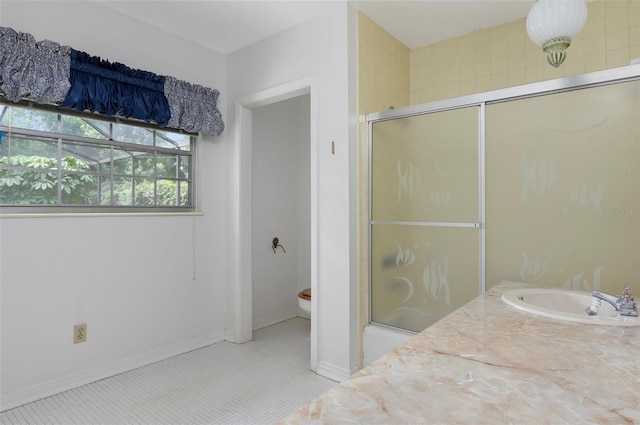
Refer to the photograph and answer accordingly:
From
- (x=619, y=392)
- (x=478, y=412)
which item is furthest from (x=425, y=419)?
(x=619, y=392)

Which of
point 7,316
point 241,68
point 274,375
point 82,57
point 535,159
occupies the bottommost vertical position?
point 274,375

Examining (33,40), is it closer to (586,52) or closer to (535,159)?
(535,159)

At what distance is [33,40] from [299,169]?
2.34 metres

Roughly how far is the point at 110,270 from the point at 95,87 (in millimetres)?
1164

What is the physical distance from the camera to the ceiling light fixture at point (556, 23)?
1.26 meters

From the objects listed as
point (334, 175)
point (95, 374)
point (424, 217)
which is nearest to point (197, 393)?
point (95, 374)

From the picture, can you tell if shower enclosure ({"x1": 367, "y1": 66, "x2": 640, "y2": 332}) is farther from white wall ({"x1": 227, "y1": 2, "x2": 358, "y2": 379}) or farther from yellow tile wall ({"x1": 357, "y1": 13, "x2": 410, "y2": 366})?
white wall ({"x1": 227, "y1": 2, "x2": 358, "y2": 379})

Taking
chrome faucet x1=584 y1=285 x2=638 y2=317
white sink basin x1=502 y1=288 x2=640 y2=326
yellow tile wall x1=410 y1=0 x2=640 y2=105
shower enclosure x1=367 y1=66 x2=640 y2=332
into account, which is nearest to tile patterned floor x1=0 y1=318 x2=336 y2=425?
shower enclosure x1=367 y1=66 x2=640 y2=332

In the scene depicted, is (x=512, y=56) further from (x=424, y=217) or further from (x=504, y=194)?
(x=424, y=217)

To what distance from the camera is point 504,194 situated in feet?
6.27

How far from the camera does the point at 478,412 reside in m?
0.65

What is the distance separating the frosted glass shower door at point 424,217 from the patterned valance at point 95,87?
1.41 meters

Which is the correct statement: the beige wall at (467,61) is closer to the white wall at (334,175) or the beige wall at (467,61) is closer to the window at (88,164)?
the white wall at (334,175)

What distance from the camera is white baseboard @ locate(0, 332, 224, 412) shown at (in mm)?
2014
